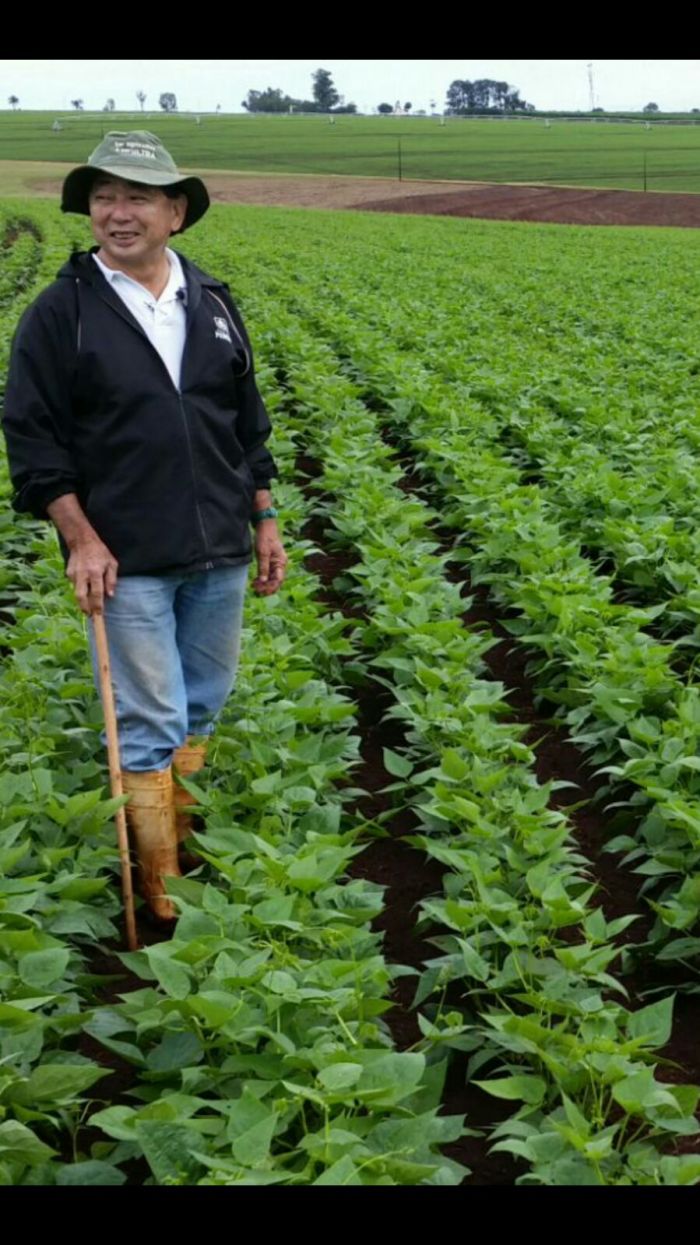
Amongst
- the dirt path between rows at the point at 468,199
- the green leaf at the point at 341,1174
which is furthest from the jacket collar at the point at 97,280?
the dirt path between rows at the point at 468,199

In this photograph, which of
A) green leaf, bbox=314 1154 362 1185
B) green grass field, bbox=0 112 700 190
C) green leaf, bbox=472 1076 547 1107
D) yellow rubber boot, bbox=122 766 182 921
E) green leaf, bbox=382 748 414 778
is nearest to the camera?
green leaf, bbox=314 1154 362 1185

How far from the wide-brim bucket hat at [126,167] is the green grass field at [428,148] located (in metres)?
54.8

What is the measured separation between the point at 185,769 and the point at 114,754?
614 mm

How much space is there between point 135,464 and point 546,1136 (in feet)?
6.77

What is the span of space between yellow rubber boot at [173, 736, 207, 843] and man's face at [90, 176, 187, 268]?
4.93 ft

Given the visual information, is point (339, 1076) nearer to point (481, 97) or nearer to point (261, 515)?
point (261, 515)

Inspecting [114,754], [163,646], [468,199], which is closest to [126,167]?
[163,646]

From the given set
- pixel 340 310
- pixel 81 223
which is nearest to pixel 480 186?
pixel 81 223

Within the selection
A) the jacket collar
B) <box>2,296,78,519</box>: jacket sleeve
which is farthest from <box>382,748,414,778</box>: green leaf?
the jacket collar

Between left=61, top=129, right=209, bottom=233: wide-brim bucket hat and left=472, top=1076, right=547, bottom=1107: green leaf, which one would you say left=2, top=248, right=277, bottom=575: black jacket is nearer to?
left=61, top=129, right=209, bottom=233: wide-brim bucket hat

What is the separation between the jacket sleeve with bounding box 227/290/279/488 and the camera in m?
4.26

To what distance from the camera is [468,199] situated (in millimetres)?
47656

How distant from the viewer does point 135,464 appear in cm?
393

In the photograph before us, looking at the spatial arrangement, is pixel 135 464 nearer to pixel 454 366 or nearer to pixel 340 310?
pixel 454 366
